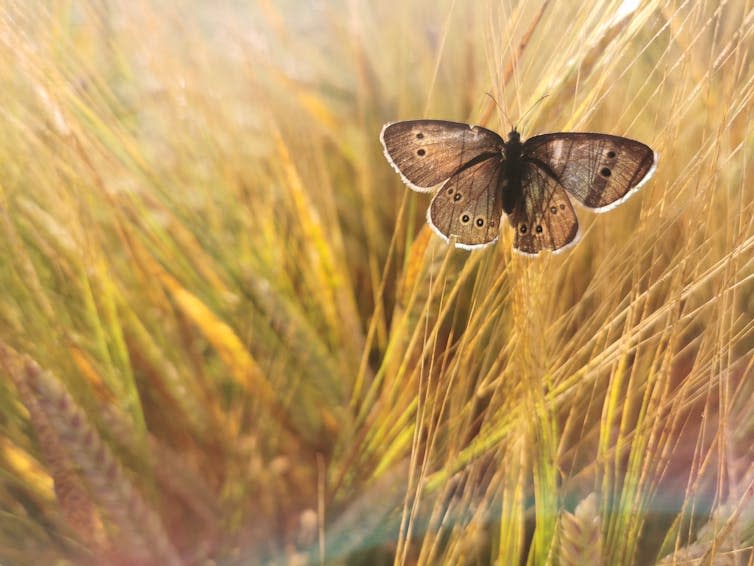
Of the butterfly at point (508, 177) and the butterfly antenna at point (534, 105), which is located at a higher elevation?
the butterfly antenna at point (534, 105)

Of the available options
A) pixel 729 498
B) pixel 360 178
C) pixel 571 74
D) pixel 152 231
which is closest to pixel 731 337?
pixel 729 498

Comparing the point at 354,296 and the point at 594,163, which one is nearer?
the point at 594,163

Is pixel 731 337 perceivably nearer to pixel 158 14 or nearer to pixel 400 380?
pixel 400 380

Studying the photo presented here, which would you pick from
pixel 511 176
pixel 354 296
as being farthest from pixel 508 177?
pixel 354 296

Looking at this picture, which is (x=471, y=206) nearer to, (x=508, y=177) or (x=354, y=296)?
(x=508, y=177)

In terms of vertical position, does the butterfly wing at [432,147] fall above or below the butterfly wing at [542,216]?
above
